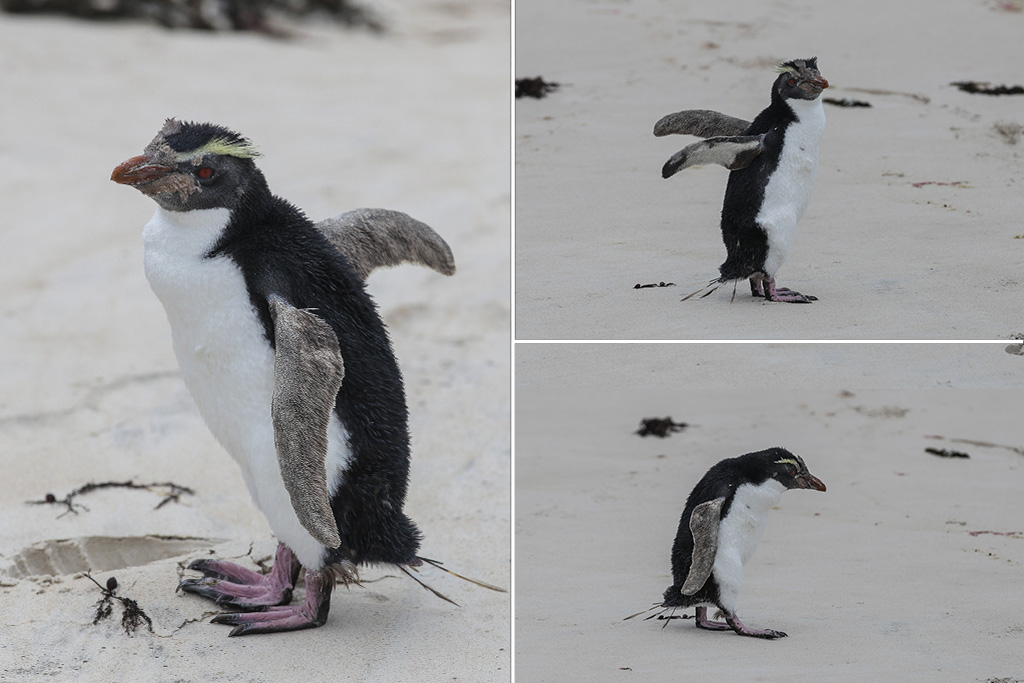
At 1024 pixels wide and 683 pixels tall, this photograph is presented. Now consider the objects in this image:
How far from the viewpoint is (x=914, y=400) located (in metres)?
4.11

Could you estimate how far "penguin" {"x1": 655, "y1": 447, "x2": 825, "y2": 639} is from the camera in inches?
102

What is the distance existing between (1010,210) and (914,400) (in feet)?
3.22

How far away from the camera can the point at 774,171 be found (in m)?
2.77

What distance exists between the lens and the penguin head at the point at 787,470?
263 centimetres

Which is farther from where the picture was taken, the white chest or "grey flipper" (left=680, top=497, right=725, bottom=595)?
"grey flipper" (left=680, top=497, right=725, bottom=595)

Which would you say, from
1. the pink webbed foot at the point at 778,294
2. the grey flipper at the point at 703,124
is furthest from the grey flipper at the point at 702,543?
the grey flipper at the point at 703,124

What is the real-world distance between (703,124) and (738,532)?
3.10ft

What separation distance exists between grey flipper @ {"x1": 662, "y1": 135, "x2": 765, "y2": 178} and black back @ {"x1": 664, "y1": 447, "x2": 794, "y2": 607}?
2.10 feet

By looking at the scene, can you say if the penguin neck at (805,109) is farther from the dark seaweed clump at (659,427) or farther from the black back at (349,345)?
the dark seaweed clump at (659,427)

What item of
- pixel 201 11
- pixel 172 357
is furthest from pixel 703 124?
pixel 201 11

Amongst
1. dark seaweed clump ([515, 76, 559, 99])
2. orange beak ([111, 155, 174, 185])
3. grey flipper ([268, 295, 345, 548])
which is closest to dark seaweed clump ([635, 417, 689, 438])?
dark seaweed clump ([515, 76, 559, 99])

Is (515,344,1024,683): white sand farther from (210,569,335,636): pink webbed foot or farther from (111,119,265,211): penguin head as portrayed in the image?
(111,119,265,211): penguin head

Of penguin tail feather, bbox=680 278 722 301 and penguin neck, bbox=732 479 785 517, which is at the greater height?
penguin tail feather, bbox=680 278 722 301

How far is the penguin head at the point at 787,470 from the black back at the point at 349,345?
0.79 metres
